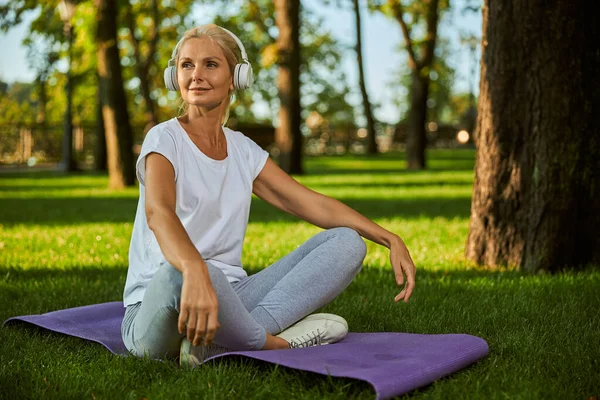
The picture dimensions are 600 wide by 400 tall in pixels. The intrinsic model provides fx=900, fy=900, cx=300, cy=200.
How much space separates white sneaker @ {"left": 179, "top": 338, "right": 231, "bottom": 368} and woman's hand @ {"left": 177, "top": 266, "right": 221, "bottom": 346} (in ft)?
2.18

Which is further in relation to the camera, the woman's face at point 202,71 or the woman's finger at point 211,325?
the woman's face at point 202,71

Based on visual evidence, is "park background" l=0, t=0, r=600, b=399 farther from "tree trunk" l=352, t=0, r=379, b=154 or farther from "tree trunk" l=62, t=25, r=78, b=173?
"tree trunk" l=352, t=0, r=379, b=154

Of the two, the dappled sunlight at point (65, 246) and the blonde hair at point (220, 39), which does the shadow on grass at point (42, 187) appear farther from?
the blonde hair at point (220, 39)

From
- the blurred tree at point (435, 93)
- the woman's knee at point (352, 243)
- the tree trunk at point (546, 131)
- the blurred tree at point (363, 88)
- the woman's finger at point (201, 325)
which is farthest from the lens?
the blurred tree at point (435, 93)

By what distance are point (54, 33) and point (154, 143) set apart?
24108mm

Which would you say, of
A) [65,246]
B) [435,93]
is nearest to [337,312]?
[65,246]

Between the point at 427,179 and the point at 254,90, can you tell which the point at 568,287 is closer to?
the point at 427,179

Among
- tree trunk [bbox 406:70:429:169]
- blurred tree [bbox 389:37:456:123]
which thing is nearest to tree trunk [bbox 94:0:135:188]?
tree trunk [bbox 406:70:429:169]

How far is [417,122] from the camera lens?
2642cm

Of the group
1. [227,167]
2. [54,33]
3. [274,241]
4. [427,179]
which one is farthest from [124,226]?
[54,33]

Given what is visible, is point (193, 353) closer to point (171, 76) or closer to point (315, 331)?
point (315, 331)

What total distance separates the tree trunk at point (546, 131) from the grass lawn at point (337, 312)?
0.36 m

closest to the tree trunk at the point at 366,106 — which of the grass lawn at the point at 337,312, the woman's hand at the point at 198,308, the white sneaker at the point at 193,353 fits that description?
the grass lawn at the point at 337,312

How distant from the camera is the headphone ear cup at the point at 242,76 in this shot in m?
4.36
